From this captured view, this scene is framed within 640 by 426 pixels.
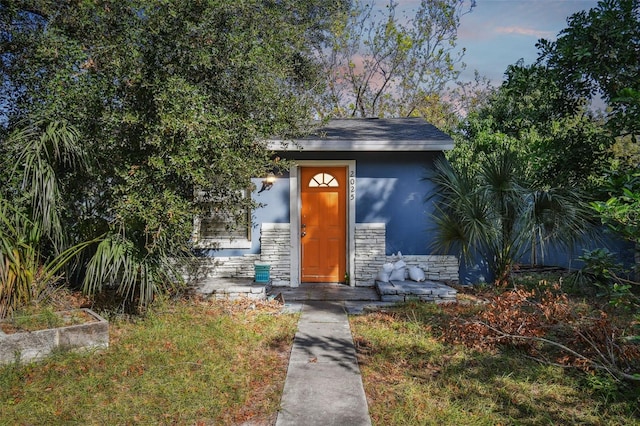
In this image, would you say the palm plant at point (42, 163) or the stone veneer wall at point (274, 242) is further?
the stone veneer wall at point (274, 242)

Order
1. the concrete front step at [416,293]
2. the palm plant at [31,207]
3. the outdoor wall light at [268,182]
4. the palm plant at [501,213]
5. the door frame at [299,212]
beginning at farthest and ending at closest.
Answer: the door frame at [299,212], the outdoor wall light at [268,182], the concrete front step at [416,293], the palm plant at [501,213], the palm plant at [31,207]

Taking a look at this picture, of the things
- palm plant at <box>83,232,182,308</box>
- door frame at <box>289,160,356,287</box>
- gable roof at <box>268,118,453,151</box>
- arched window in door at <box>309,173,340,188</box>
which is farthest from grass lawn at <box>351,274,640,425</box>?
arched window in door at <box>309,173,340,188</box>

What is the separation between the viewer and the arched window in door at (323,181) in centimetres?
851

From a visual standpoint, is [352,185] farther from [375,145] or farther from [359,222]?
[375,145]

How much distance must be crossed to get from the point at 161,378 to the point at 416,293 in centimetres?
443

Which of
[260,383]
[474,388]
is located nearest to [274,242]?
[260,383]

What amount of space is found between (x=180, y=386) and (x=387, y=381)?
1944 mm

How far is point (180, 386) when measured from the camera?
387 centimetres

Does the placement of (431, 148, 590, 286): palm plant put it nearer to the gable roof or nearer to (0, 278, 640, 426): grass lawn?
the gable roof

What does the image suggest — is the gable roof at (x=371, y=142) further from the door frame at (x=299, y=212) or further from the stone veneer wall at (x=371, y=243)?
the stone veneer wall at (x=371, y=243)

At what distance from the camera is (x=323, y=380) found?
13.4 ft

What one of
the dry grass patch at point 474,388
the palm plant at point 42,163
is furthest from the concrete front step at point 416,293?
the palm plant at point 42,163

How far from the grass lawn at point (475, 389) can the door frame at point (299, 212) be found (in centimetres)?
309

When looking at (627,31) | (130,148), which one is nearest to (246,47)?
(130,148)
